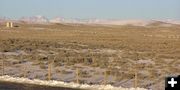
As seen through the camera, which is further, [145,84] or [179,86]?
[145,84]

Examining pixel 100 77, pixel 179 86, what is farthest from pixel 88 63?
pixel 179 86

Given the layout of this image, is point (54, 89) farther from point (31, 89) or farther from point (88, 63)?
point (88, 63)

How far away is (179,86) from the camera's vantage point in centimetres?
316

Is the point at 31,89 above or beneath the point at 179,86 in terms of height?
beneath

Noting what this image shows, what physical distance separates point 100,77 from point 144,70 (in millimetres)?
4974

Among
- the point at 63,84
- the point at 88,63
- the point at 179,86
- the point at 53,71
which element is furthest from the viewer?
the point at 88,63

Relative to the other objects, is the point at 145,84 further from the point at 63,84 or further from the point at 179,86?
the point at 179,86

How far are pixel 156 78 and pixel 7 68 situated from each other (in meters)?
10.2

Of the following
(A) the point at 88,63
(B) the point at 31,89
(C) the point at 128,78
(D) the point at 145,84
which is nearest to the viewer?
(B) the point at 31,89

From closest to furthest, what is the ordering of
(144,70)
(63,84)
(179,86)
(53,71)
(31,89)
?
(179,86), (31,89), (63,84), (53,71), (144,70)

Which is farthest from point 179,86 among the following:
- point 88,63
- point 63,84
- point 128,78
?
point 88,63

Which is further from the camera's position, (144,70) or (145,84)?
(144,70)

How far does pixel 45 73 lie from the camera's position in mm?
25344

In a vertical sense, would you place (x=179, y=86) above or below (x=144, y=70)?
above
